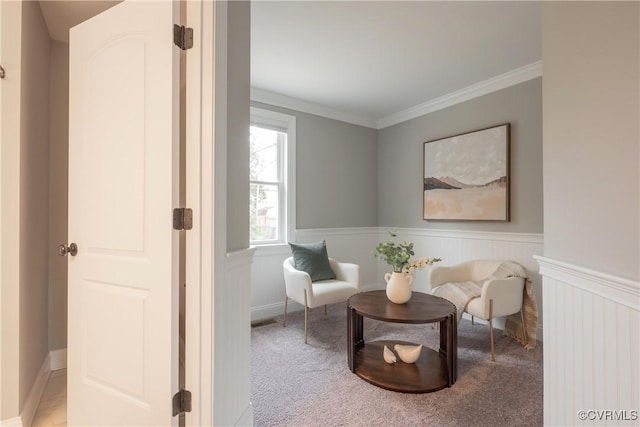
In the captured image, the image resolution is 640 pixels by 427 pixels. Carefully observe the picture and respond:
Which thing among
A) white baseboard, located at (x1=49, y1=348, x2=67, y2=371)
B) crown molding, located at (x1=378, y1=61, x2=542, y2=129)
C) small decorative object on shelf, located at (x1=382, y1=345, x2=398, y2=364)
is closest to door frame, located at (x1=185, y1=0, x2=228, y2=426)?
small decorative object on shelf, located at (x1=382, y1=345, x2=398, y2=364)

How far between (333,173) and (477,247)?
1.93m

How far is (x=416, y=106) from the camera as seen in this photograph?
3902 mm

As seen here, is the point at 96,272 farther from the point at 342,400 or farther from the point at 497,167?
the point at 497,167

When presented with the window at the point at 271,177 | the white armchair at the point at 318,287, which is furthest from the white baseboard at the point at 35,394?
the window at the point at 271,177

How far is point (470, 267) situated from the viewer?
10.4 ft

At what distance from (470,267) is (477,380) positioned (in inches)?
51.2

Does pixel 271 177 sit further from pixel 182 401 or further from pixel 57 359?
pixel 182 401

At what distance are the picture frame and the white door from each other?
3.04 meters

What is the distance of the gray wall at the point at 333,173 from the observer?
12.5ft

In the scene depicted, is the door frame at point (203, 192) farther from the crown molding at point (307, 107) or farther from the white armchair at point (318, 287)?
the crown molding at point (307, 107)

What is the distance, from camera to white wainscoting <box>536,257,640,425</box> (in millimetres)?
994

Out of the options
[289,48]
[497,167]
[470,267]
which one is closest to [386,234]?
[470,267]

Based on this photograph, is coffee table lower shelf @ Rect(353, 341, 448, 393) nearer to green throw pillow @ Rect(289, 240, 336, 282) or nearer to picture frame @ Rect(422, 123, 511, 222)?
green throw pillow @ Rect(289, 240, 336, 282)

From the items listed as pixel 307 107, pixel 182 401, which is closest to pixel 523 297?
pixel 182 401
